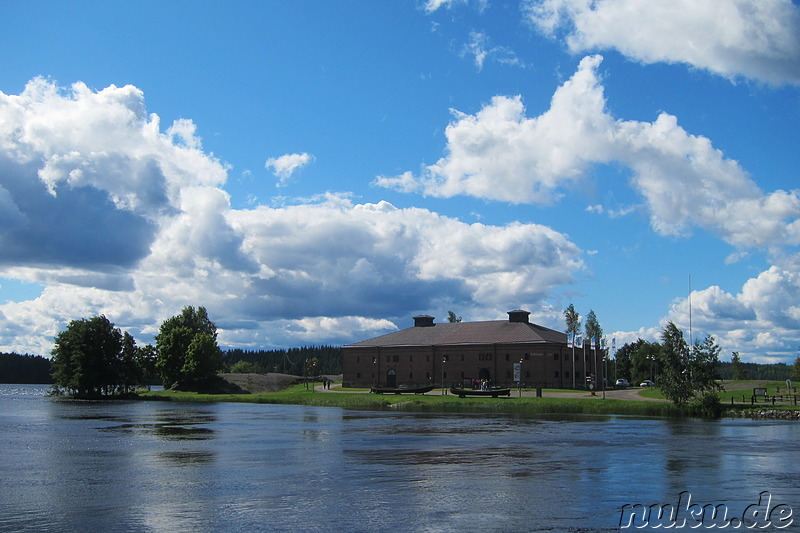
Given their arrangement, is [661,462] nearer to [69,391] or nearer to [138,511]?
[138,511]

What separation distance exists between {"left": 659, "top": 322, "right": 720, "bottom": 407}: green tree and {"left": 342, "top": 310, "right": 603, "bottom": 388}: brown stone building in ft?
112

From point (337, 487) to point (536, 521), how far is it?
26.1 ft

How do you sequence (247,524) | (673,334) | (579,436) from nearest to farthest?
(247,524)
(579,436)
(673,334)

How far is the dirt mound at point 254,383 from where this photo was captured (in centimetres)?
11819

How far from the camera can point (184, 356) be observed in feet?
377

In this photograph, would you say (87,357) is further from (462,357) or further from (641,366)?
(641,366)

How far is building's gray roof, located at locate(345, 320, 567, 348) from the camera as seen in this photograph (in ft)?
349

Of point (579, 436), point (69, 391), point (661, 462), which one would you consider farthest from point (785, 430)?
point (69, 391)

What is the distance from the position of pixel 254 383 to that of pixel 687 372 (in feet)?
253

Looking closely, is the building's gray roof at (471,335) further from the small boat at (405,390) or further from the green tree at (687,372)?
the green tree at (687,372)

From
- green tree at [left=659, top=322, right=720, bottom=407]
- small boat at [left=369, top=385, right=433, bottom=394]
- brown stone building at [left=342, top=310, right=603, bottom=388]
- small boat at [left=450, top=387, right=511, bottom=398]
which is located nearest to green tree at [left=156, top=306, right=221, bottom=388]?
brown stone building at [left=342, top=310, right=603, bottom=388]

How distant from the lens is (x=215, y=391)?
11488cm

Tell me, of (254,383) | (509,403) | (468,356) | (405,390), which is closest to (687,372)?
(509,403)

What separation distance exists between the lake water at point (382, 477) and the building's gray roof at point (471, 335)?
187ft
